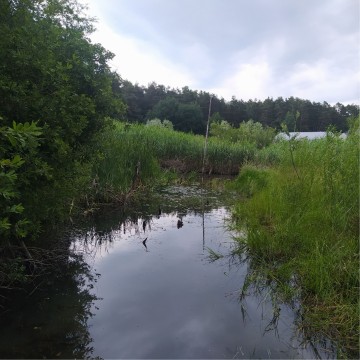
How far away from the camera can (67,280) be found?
3.70m

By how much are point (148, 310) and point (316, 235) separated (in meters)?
2.27

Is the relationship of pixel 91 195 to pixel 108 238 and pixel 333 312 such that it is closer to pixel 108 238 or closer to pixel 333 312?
pixel 108 238

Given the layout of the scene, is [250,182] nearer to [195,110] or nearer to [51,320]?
[51,320]

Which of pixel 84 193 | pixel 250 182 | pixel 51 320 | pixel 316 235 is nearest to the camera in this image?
pixel 51 320

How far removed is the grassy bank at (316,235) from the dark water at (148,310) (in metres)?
0.31

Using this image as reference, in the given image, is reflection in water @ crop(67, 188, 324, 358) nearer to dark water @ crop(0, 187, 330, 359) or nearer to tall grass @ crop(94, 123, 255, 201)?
dark water @ crop(0, 187, 330, 359)

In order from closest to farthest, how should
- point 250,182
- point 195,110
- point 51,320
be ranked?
1. point 51,320
2. point 250,182
3. point 195,110

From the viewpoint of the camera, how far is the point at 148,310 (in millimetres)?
3133

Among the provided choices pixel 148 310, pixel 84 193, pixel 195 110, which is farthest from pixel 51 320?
pixel 195 110

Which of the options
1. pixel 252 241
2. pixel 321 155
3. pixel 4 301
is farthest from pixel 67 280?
pixel 321 155

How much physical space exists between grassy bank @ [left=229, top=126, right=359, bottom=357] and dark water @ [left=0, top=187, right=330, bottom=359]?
0.31m

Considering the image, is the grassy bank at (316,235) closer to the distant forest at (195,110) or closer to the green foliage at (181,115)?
the distant forest at (195,110)

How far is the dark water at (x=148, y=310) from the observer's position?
259cm

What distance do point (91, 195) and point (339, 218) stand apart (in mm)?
4819
